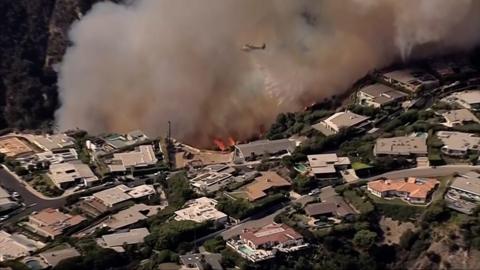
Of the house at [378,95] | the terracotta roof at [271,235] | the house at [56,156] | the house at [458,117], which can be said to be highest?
the house at [378,95]

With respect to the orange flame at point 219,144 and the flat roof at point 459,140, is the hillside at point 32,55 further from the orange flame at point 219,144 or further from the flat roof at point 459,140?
the flat roof at point 459,140

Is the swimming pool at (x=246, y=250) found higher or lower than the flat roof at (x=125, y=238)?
lower

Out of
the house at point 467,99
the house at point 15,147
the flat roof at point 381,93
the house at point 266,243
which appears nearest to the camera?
the house at point 266,243

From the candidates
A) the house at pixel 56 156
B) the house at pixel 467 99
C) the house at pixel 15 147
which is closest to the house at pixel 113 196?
the house at pixel 56 156

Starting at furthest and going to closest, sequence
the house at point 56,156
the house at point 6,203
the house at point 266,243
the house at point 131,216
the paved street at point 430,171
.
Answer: the house at point 56,156, the paved street at point 430,171, the house at point 6,203, the house at point 131,216, the house at point 266,243

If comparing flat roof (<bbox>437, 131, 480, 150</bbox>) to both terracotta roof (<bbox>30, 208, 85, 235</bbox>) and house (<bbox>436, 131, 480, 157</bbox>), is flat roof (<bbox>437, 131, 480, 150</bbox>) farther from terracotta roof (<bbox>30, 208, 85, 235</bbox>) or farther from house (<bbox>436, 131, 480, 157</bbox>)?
terracotta roof (<bbox>30, 208, 85, 235</bbox>)

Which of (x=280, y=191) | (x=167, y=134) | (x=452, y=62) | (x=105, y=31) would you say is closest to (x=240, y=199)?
(x=280, y=191)

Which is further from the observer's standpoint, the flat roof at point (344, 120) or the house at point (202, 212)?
the flat roof at point (344, 120)

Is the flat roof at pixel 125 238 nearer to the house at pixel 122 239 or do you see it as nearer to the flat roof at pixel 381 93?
the house at pixel 122 239
